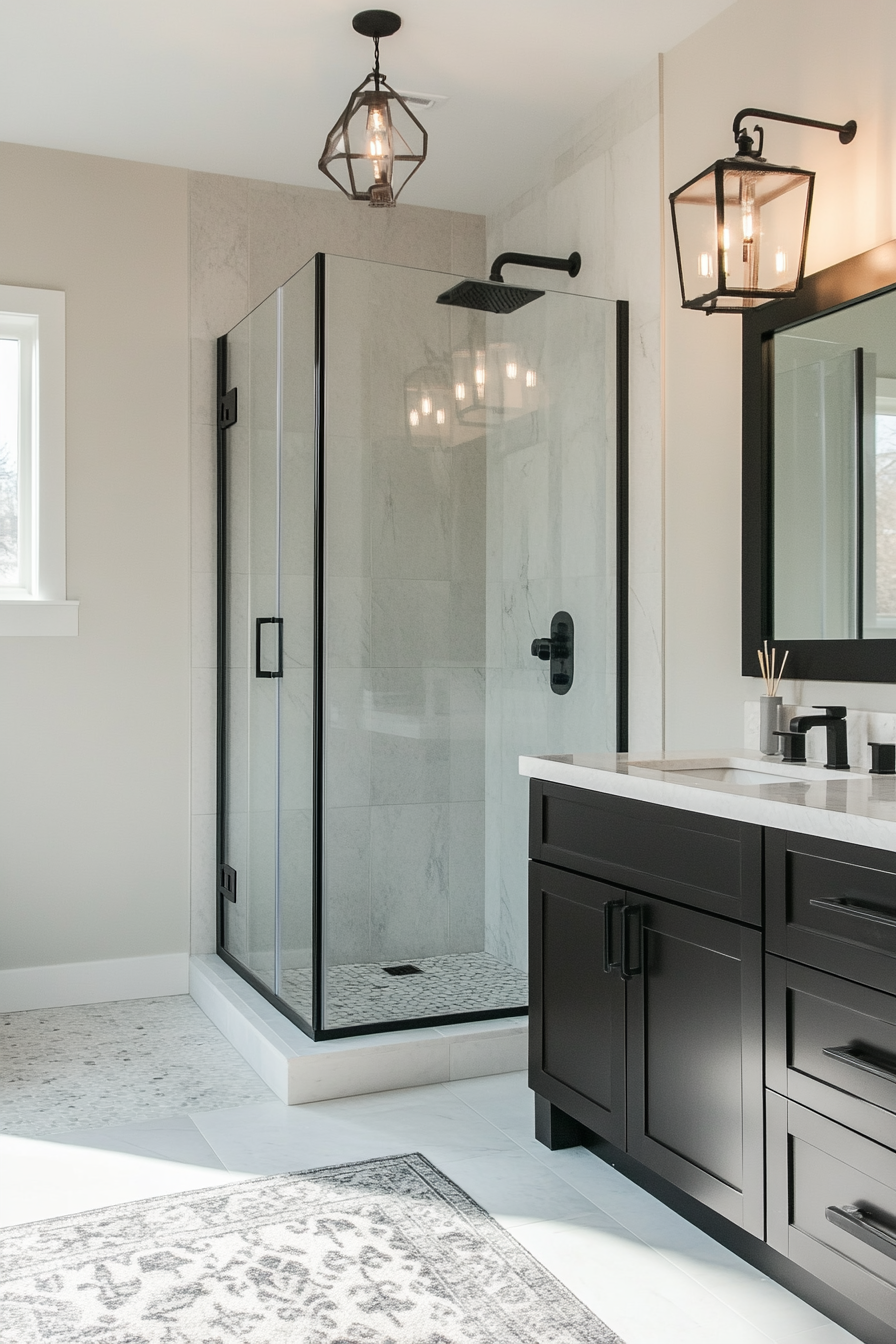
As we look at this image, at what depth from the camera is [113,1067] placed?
290 centimetres

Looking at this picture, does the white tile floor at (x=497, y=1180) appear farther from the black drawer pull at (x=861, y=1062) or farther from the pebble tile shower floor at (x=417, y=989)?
the black drawer pull at (x=861, y=1062)

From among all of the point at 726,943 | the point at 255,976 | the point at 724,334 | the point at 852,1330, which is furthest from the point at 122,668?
the point at 852,1330

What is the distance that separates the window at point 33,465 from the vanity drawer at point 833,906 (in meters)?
2.39

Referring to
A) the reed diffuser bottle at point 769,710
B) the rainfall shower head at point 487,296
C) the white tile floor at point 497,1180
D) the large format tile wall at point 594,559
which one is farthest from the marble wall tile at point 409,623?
the white tile floor at point 497,1180

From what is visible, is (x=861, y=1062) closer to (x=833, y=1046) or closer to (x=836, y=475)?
(x=833, y=1046)

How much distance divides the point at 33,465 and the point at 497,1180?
2.38 metres

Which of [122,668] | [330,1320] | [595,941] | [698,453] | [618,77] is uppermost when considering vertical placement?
[618,77]

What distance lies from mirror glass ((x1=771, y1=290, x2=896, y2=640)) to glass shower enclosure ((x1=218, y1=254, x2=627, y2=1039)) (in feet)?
2.06

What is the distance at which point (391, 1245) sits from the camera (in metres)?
1.98

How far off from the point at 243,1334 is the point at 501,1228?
52 centimetres

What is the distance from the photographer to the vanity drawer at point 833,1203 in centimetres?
153

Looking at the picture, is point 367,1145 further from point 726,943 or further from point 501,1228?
point 726,943

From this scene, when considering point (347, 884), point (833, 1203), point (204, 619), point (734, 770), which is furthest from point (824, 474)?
point (204, 619)

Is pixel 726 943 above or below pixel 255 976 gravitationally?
above
